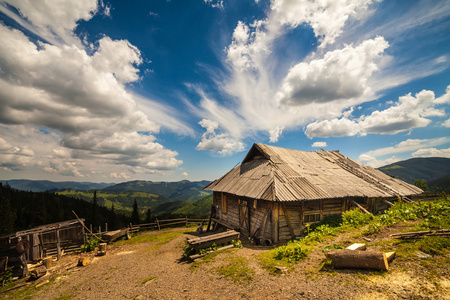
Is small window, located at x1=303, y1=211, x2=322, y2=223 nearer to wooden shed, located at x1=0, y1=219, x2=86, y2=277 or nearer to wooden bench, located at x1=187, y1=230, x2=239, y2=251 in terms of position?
wooden bench, located at x1=187, y1=230, x2=239, y2=251

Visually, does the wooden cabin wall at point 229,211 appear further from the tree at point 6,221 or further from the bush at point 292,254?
the tree at point 6,221

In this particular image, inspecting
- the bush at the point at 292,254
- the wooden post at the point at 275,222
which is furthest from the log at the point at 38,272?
the wooden post at the point at 275,222

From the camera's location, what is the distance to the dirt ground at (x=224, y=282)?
490 cm

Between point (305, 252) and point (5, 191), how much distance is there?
113189 millimetres

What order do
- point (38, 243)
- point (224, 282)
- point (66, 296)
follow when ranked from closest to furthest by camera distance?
point (224, 282) → point (66, 296) → point (38, 243)

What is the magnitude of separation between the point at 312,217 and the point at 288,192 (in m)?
3.35

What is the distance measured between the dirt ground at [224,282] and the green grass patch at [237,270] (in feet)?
0.63

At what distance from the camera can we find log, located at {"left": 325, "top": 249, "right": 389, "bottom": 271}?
18.4 feet

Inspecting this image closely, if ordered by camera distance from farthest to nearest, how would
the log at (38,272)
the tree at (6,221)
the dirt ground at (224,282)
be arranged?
the tree at (6,221) < the log at (38,272) < the dirt ground at (224,282)

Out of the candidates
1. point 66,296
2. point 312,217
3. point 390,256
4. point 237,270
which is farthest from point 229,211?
point 390,256

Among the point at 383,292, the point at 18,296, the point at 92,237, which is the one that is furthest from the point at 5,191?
the point at 383,292

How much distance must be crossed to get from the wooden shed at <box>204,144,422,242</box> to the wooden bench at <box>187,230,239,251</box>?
263 centimetres

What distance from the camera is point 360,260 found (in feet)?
19.3

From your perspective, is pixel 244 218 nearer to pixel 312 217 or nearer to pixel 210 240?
pixel 210 240
